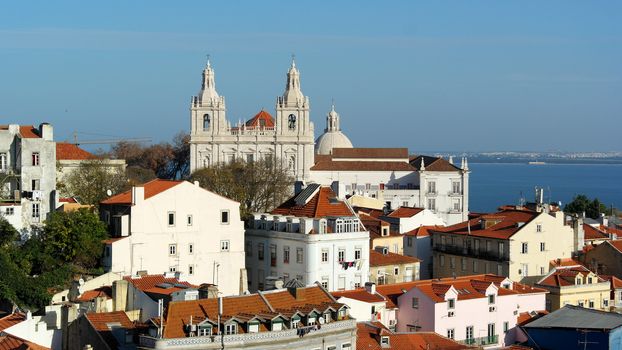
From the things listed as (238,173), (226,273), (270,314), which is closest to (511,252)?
(226,273)

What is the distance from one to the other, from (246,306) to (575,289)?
63.2ft

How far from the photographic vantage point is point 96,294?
3984 cm

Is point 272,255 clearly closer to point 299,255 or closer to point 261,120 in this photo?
point 299,255

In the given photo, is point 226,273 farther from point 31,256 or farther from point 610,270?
point 610,270

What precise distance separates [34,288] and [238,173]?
39490mm

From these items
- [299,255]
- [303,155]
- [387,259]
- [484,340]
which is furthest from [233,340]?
[303,155]

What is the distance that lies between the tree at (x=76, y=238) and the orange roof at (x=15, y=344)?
1210 cm

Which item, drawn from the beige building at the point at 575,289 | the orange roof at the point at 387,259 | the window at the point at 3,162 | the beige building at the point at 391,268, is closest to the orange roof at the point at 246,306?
the beige building at the point at 575,289

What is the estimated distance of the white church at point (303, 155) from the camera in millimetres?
102250

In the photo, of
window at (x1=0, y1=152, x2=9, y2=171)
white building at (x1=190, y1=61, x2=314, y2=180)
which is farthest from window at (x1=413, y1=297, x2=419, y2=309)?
white building at (x1=190, y1=61, x2=314, y2=180)

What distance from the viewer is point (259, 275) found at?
5116 cm

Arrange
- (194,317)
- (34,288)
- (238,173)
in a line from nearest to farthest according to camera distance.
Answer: (194,317) → (34,288) → (238,173)

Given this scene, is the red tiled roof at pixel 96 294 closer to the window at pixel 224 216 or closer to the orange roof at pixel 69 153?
the window at pixel 224 216

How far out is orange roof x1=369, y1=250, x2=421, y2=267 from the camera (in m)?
52.8
